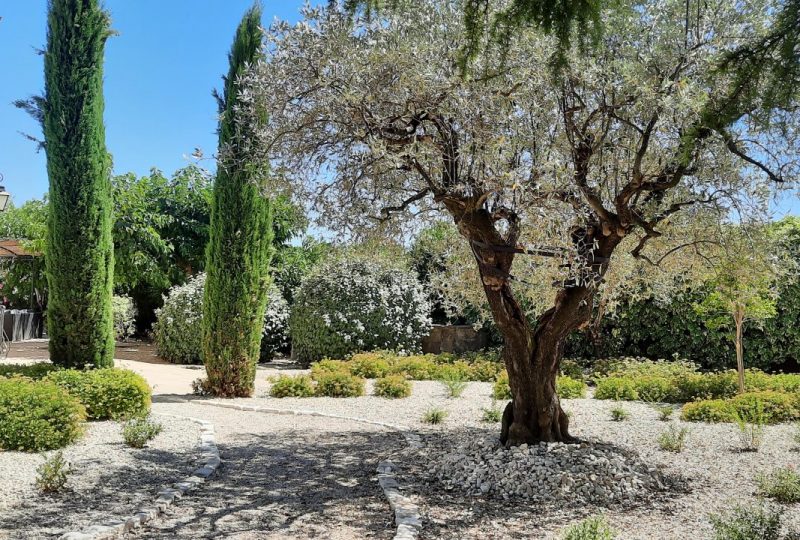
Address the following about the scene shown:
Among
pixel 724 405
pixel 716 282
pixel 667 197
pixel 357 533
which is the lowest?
pixel 357 533

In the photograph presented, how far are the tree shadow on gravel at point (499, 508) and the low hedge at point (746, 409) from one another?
113 inches

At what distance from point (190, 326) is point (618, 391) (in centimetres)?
1024

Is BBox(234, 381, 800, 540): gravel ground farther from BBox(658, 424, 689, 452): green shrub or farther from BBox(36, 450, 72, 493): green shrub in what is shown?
BBox(36, 450, 72, 493): green shrub

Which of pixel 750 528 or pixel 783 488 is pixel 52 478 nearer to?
pixel 750 528

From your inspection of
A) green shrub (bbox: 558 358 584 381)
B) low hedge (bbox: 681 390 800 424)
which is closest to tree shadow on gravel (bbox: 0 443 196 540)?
low hedge (bbox: 681 390 800 424)

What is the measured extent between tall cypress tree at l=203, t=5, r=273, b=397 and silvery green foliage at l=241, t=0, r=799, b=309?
4305 millimetres

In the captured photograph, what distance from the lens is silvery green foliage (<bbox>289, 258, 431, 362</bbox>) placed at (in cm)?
1544

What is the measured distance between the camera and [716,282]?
750cm

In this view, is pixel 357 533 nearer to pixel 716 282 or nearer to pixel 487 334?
pixel 716 282

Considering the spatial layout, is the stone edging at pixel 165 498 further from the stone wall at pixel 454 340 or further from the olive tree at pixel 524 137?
the stone wall at pixel 454 340

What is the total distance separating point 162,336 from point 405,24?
13.7m

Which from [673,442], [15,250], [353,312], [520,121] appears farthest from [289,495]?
[15,250]

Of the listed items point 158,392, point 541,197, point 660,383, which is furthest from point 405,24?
point 158,392

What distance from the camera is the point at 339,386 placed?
11.0 meters
